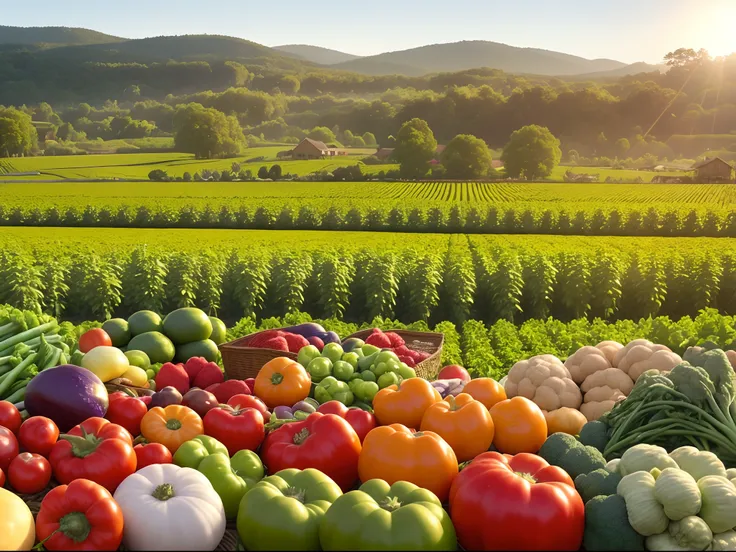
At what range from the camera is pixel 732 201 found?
164ft

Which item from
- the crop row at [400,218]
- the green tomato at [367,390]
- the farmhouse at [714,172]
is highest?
the green tomato at [367,390]

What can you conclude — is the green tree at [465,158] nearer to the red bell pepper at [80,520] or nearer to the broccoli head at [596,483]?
the broccoli head at [596,483]

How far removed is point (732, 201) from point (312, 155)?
7758cm

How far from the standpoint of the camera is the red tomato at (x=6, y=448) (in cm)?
364

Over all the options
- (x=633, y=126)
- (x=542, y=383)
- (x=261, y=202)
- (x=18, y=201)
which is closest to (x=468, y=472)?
(x=542, y=383)

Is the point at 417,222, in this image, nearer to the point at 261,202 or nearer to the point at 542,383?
the point at 261,202

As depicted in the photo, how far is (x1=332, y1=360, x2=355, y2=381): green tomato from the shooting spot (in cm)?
538

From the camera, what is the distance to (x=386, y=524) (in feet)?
8.46

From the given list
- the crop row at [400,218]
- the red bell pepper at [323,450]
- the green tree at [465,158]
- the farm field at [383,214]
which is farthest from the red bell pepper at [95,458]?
the green tree at [465,158]

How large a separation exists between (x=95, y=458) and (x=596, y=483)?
8.08ft

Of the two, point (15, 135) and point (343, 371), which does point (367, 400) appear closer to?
point (343, 371)

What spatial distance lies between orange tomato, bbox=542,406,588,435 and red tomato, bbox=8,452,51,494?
315 centimetres

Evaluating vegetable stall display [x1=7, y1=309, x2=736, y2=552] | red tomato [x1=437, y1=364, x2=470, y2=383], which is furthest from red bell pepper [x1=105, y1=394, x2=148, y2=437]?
red tomato [x1=437, y1=364, x2=470, y2=383]

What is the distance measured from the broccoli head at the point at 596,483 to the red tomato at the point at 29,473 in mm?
2718
